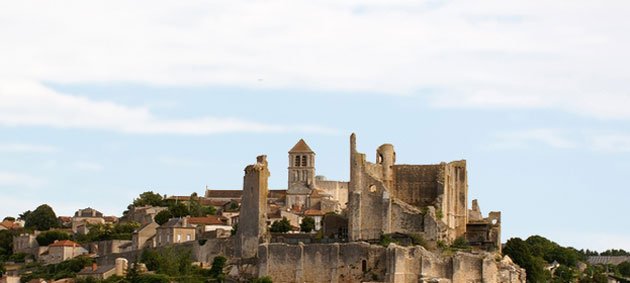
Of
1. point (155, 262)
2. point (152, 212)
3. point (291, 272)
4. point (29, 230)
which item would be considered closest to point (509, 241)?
point (291, 272)

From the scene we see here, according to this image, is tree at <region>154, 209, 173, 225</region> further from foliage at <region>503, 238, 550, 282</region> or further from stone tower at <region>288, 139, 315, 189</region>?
foliage at <region>503, 238, 550, 282</region>

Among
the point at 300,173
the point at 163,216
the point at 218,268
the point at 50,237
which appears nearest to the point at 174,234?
the point at 163,216

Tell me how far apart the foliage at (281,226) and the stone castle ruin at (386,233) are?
5.54 meters

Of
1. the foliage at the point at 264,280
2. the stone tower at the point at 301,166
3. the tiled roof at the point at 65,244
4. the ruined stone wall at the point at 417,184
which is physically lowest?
the foliage at the point at 264,280

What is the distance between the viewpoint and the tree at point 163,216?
83925 mm

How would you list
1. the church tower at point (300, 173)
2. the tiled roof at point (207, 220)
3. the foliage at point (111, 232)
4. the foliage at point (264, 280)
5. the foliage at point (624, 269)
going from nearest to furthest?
1. the foliage at point (264, 280)
2. the tiled roof at point (207, 220)
3. the foliage at point (111, 232)
4. the foliage at point (624, 269)
5. the church tower at point (300, 173)

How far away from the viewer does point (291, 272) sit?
6694 centimetres

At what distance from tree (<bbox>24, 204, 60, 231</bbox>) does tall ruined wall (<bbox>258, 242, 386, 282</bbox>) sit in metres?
28.1

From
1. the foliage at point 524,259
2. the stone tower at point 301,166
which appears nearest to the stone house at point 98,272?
the foliage at point 524,259

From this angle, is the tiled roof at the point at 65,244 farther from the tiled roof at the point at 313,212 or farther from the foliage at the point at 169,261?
the tiled roof at the point at 313,212

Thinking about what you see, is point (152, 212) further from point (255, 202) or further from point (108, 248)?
point (255, 202)

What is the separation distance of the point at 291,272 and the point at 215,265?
4.63 m

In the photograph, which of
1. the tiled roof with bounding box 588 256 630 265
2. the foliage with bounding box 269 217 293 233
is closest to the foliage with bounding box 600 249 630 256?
the tiled roof with bounding box 588 256 630 265

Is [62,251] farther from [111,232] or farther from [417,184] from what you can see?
[417,184]
